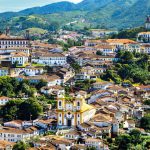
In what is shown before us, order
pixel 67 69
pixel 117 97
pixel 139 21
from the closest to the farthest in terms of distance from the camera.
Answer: pixel 117 97, pixel 67 69, pixel 139 21

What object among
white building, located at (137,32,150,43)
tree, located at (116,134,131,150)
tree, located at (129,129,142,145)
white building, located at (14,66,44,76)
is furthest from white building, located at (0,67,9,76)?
white building, located at (137,32,150,43)

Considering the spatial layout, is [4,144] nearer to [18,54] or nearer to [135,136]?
[135,136]

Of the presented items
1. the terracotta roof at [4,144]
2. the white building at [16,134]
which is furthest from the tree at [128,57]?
the terracotta roof at [4,144]

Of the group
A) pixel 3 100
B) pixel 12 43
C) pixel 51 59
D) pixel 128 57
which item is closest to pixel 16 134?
pixel 3 100

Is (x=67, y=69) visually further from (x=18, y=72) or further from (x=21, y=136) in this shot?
(x=21, y=136)

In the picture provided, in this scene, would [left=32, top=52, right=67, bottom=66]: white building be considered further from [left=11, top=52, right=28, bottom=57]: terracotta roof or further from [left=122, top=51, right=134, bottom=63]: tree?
[left=122, top=51, right=134, bottom=63]: tree

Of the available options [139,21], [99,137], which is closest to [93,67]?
[99,137]

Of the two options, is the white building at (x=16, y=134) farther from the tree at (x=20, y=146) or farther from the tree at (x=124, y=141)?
the tree at (x=124, y=141)

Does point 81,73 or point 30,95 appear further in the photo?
point 81,73

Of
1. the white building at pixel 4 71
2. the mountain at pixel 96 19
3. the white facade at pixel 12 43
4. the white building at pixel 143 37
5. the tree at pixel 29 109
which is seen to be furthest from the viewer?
the mountain at pixel 96 19
